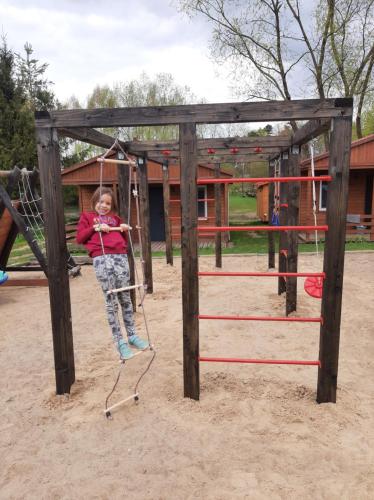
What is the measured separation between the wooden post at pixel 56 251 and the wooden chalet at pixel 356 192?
11284 millimetres

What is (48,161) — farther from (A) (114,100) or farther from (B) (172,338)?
(A) (114,100)

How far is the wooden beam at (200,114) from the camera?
2.61 m

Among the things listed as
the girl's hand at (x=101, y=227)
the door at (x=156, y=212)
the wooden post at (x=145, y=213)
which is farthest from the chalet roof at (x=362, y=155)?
the girl's hand at (x=101, y=227)

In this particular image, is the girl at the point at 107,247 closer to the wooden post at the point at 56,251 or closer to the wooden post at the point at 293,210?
the wooden post at the point at 56,251

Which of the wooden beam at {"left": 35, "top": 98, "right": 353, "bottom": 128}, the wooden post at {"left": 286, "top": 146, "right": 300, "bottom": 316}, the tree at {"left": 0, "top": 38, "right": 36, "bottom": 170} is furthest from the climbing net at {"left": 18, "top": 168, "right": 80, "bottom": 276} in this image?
the tree at {"left": 0, "top": 38, "right": 36, "bottom": 170}

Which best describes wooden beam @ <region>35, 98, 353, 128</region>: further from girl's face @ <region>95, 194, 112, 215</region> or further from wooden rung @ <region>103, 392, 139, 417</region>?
wooden rung @ <region>103, 392, 139, 417</region>

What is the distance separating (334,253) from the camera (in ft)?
9.18

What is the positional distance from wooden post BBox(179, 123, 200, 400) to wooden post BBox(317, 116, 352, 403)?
3.29ft

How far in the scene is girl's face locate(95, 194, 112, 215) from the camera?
3031 mm

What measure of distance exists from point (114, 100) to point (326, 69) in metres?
14.6

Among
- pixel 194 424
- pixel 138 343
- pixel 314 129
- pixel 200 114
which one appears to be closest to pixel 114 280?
pixel 138 343

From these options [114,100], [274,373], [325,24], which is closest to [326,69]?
[325,24]

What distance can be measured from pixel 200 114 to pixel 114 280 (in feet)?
4.93

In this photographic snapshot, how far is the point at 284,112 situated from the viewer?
8.84 ft
